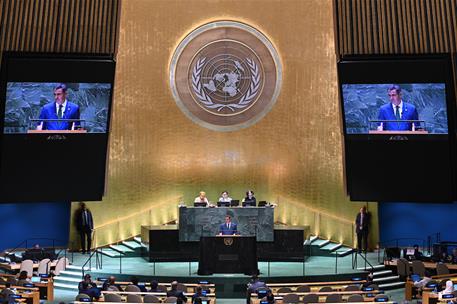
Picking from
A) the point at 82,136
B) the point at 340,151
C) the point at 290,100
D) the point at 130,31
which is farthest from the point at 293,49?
the point at 82,136

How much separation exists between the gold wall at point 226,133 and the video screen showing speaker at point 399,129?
2419 millimetres

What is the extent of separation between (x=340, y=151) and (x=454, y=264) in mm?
4676

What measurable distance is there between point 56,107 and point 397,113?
837 centimetres

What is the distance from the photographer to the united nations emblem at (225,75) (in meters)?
21.3

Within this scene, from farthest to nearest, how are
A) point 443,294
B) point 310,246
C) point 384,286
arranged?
point 310,246 → point 384,286 → point 443,294

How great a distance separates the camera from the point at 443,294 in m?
12.7

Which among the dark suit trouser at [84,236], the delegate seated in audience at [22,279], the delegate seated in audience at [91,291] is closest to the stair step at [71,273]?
the delegate seated in audience at [22,279]

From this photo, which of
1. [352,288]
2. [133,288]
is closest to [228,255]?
[133,288]

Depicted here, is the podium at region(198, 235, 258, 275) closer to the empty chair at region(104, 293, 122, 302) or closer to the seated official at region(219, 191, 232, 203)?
the seated official at region(219, 191, 232, 203)

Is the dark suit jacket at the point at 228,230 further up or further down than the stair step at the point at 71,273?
further up

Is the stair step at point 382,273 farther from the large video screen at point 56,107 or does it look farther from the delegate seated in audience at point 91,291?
the large video screen at point 56,107

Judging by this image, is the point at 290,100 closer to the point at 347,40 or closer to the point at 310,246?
the point at 347,40

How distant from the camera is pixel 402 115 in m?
18.5

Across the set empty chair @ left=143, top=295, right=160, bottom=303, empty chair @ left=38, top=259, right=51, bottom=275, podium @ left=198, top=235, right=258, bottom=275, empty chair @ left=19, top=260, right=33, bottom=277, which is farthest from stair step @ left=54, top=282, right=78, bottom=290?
empty chair @ left=143, top=295, right=160, bottom=303
